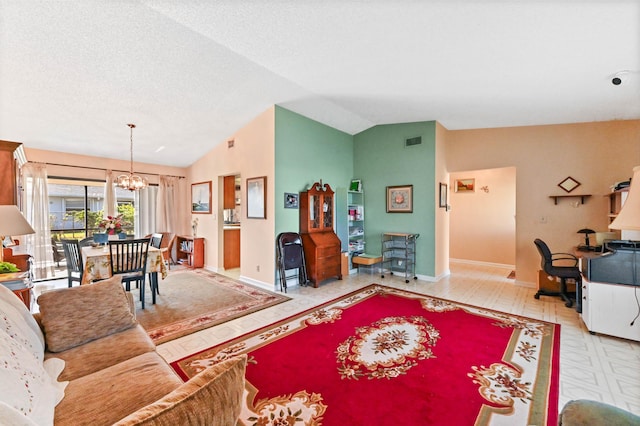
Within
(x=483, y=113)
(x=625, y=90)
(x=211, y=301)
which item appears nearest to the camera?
(x=625, y=90)

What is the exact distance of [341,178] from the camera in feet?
19.1

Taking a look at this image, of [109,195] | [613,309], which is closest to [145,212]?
[109,195]

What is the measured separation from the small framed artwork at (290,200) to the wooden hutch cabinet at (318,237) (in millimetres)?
124

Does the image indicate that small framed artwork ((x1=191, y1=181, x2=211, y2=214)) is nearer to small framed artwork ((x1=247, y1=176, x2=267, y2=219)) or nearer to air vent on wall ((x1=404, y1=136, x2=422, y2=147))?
small framed artwork ((x1=247, y1=176, x2=267, y2=219))

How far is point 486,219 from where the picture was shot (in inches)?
251

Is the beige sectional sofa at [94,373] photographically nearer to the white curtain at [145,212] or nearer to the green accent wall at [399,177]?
the green accent wall at [399,177]

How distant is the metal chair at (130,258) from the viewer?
345 centimetres

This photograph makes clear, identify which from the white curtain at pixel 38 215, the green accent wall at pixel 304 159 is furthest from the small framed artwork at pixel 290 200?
the white curtain at pixel 38 215

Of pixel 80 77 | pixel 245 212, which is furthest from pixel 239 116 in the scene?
pixel 80 77

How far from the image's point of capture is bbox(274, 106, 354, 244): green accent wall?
180 inches

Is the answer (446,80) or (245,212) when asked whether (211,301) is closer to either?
(245,212)

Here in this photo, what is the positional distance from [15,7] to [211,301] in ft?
11.8

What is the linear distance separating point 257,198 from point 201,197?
2423mm

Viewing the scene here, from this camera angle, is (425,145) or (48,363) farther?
(425,145)
